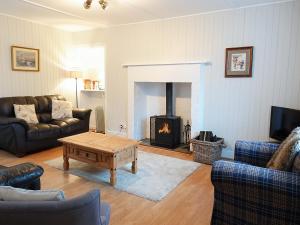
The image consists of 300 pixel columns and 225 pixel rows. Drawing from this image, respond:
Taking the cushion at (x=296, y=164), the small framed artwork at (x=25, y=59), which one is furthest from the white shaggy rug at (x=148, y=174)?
the small framed artwork at (x=25, y=59)

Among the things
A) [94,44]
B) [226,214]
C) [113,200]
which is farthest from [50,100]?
[226,214]

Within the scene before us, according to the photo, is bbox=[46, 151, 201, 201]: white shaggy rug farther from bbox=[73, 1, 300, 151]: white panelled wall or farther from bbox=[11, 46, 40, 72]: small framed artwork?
bbox=[11, 46, 40, 72]: small framed artwork

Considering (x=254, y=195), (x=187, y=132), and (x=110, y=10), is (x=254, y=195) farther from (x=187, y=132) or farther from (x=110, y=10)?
(x=110, y=10)

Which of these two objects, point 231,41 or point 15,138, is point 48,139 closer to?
point 15,138

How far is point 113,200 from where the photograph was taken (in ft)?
8.61

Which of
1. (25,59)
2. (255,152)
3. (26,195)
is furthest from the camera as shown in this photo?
(25,59)

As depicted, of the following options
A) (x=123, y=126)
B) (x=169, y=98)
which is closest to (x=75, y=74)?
(x=123, y=126)

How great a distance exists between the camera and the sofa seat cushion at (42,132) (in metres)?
3.95

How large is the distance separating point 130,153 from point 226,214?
5.07 feet

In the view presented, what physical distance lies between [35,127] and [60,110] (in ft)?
2.96

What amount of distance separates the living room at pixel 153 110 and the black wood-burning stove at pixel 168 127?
0.07ft

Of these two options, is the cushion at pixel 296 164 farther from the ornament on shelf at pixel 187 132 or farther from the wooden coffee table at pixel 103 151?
the ornament on shelf at pixel 187 132

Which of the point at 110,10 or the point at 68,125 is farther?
the point at 68,125

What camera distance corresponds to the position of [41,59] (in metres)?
5.18
